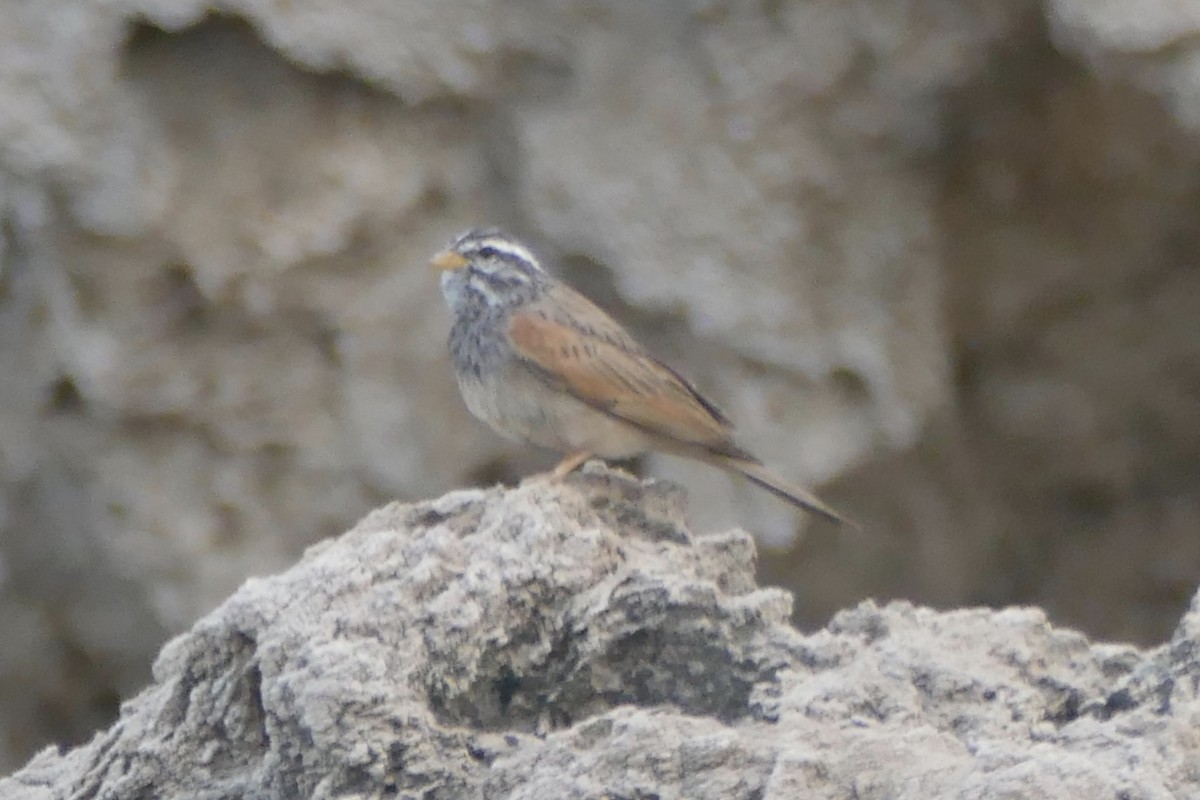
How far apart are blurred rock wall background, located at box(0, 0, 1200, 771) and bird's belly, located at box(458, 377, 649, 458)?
6.93ft

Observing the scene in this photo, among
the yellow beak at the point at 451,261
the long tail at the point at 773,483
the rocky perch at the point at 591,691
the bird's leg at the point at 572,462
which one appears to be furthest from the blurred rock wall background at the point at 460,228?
the rocky perch at the point at 591,691

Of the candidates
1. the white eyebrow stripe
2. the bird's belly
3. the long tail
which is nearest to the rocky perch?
the bird's belly

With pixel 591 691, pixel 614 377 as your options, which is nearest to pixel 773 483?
pixel 614 377

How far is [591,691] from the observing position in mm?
3494

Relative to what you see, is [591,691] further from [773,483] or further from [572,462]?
[773,483]

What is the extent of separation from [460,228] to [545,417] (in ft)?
7.65

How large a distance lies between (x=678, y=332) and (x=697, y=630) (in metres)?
4.49

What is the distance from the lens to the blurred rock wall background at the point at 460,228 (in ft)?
24.5

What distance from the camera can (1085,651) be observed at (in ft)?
12.0

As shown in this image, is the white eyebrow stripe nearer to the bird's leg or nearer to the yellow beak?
the yellow beak

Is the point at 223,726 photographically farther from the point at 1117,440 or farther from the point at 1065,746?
the point at 1117,440

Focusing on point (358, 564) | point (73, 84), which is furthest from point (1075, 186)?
point (358, 564)

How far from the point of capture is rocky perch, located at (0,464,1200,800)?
302 centimetres

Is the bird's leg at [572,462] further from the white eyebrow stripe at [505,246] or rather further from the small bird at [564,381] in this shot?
the white eyebrow stripe at [505,246]
